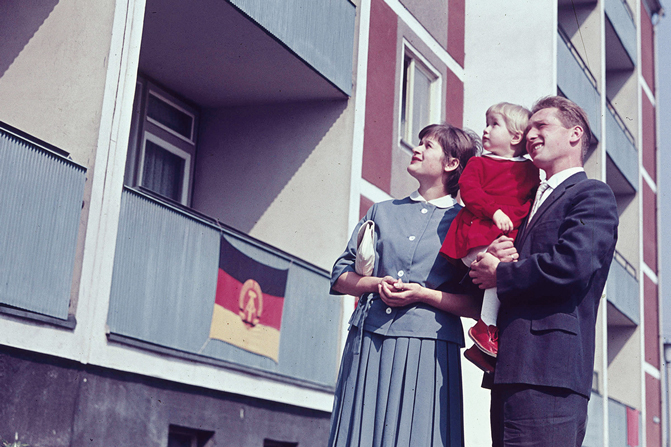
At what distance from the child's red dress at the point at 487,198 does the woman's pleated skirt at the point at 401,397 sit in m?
0.45

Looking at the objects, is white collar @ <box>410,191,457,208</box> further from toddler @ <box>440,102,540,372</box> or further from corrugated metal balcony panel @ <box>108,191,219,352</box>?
corrugated metal balcony panel @ <box>108,191,219,352</box>

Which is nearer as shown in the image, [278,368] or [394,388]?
[394,388]

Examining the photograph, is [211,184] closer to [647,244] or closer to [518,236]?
[518,236]

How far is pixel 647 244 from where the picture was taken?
25812mm

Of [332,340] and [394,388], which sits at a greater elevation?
[332,340]

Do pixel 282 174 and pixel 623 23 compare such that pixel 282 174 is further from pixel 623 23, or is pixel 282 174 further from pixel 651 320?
pixel 651 320

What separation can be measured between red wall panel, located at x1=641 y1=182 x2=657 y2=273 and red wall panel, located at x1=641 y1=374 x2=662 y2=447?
3405mm

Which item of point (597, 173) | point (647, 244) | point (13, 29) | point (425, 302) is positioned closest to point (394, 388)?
A: point (425, 302)

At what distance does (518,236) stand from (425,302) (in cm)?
47

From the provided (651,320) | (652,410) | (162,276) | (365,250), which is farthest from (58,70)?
(652,410)

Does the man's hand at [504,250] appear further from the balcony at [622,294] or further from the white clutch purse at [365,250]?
the balcony at [622,294]

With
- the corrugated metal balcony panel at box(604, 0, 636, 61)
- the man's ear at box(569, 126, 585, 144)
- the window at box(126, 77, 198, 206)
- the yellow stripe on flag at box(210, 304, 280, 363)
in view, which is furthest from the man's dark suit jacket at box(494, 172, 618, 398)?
the corrugated metal balcony panel at box(604, 0, 636, 61)

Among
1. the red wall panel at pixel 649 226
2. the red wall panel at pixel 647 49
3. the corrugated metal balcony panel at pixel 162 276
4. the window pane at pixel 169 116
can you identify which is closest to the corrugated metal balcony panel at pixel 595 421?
the red wall panel at pixel 649 226

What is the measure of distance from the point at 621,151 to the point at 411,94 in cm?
1071
